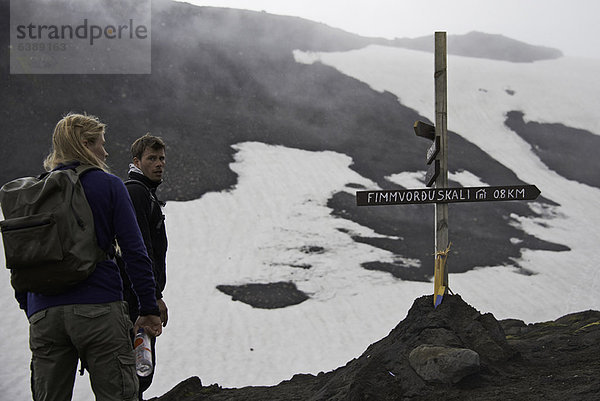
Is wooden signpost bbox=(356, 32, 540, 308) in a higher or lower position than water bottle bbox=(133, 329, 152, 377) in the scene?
higher

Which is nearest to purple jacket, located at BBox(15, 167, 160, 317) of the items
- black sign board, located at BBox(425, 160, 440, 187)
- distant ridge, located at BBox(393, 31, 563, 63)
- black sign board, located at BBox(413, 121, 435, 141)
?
black sign board, located at BBox(425, 160, 440, 187)

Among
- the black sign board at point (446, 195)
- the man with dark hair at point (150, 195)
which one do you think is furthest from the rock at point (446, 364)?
the man with dark hair at point (150, 195)

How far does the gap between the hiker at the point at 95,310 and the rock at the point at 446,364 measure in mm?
3260

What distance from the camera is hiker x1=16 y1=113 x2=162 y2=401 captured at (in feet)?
8.60

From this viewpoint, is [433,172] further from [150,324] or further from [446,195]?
[150,324]

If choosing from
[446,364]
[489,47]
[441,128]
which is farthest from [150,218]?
[489,47]

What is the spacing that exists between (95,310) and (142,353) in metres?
0.66

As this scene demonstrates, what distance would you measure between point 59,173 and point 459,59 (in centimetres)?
4520

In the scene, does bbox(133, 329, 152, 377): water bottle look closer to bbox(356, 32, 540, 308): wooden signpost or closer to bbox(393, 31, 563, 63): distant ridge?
bbox(356, 32, 540, 308): wooden signpost

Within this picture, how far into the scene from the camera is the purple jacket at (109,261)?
8.72ft

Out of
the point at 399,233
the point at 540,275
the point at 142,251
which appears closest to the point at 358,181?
the point at 399,233

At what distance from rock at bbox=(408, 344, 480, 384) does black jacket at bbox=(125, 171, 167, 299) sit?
278cm

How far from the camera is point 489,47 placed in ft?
179

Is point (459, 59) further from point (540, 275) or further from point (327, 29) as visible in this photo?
point (540, 275)
